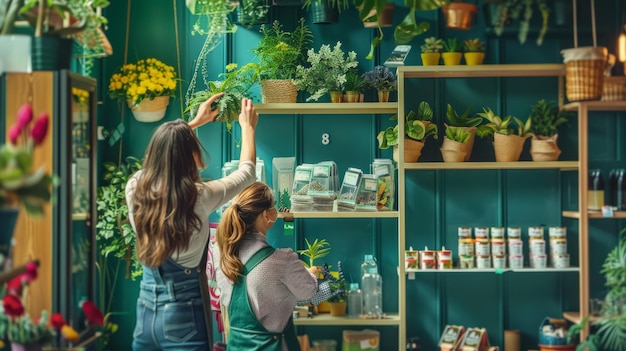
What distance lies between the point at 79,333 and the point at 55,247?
0.37m

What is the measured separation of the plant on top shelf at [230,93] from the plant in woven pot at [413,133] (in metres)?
0.80

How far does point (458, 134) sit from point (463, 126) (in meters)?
0.13

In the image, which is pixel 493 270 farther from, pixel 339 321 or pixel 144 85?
pixel 144 85

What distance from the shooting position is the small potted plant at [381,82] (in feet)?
15.8

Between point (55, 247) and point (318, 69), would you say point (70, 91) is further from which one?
point (318, 69)

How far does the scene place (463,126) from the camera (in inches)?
189

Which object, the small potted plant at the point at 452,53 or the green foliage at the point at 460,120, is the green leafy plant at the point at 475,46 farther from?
the green foliage at the point at 460,120

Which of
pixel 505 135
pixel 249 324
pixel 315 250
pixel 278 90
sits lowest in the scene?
pixel 249 324

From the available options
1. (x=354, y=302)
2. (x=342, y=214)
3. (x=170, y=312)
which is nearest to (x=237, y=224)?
(x=170, y=312)

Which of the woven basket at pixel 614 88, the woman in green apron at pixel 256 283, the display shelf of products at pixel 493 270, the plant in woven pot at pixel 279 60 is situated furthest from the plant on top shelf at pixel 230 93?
the woven basket at pixel 614 88

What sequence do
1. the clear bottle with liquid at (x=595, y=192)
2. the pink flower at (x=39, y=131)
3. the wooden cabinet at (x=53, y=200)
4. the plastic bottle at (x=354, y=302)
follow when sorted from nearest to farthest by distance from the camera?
the pink flower at (x=39, y=131) → the wooden cabinet at (x=53, y=200) → the clear bottle with liquid at (x=595, y=192) → the plastic bottle at (x=354, y=302)

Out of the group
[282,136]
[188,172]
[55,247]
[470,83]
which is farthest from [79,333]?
[470,83]

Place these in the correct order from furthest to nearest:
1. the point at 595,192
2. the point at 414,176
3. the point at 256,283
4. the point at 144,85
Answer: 1. the point at 414,176
2. the point at 144,85
3. the point at 595,192
4. the point at 256,283

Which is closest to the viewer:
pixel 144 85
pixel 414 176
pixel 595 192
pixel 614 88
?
pixel 614 88
